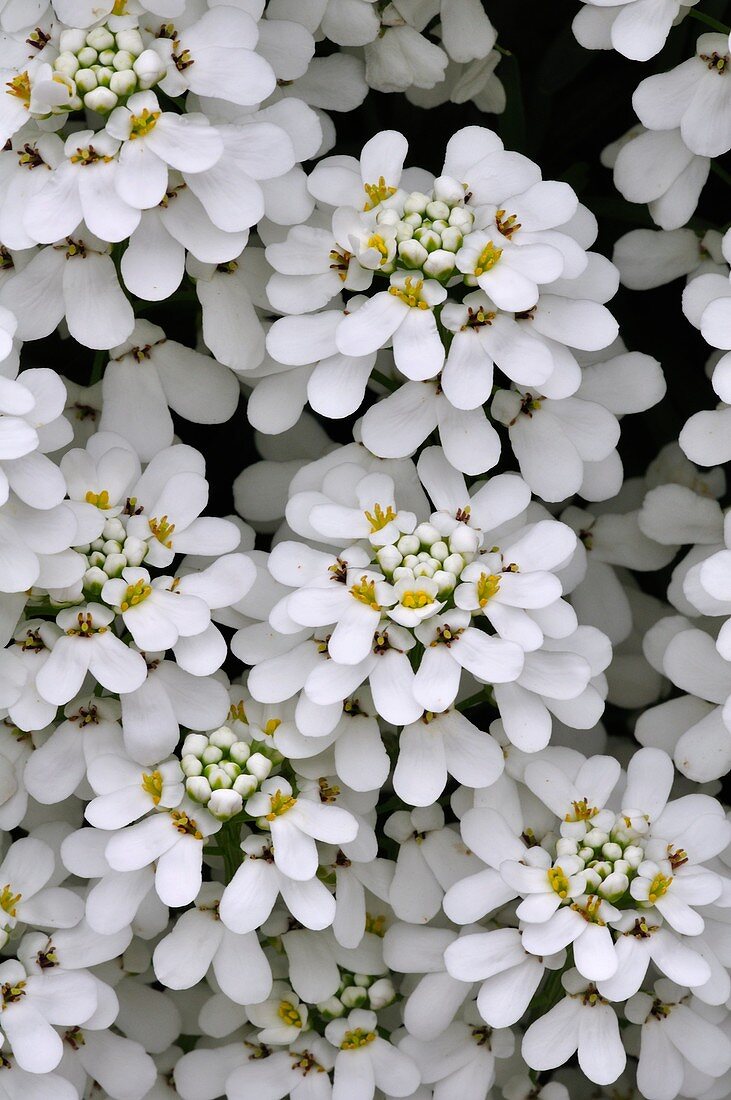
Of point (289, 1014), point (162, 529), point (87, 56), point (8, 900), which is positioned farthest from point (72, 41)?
point (289, 1014)

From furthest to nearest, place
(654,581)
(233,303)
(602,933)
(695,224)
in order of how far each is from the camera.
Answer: (654,581)
(695,224)
(233,303)
(602,933)

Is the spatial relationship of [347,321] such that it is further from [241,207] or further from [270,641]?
[270,641]

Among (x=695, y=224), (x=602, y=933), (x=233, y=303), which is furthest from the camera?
(x=695, y=224)

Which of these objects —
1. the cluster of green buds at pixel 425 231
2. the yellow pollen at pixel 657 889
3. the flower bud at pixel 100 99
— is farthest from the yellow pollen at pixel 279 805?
the flower bud at pixel 100 99

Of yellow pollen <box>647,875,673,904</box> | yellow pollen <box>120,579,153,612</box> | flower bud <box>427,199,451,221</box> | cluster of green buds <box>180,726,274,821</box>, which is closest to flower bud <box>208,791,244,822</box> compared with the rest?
cluster of green buds <box>180,726,274,821</box>

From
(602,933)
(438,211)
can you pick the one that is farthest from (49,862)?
(438,211)

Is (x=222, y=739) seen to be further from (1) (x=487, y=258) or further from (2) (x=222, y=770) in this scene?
(1) (x=487, y=258)
